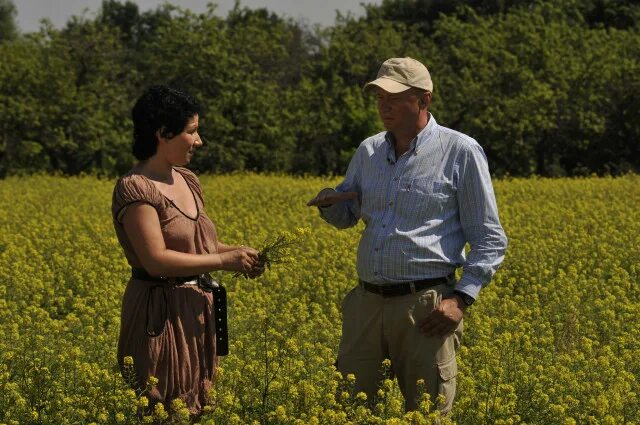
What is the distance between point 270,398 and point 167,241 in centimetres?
115

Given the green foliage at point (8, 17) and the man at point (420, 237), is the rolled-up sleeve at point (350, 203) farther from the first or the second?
the green foliage at point (8, 17)

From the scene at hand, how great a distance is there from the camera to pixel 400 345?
15.4 ft

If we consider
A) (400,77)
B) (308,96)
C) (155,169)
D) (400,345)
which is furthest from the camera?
(308,96)

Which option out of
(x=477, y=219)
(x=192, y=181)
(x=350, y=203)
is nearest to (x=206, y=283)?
(x=192, y=181)

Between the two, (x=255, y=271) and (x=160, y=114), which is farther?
(x=255, y=271)

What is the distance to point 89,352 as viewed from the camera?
6844 millimetres

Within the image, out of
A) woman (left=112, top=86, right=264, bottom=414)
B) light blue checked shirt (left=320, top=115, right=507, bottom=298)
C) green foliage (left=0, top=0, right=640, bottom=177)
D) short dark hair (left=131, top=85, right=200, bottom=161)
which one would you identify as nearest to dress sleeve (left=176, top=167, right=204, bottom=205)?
woman (left=112, top=86, right=264, bottom=414)

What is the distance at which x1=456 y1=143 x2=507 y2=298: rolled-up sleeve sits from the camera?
4578 mm

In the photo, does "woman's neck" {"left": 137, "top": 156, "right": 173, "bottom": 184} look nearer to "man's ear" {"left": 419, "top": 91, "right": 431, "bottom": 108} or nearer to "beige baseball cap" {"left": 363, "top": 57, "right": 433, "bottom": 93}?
"beige baseball cap" {"left": 363, "top": 57, "right": 433, "bottom": 93}

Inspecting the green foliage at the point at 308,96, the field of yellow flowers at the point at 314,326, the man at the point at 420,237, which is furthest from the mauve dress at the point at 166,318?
the green foliage at the point at 308,96

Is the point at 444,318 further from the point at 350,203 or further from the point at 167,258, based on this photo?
the point at 167,258

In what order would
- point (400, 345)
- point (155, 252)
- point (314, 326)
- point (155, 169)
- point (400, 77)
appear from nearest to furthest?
point (155, 252) < point (155, 169) < point (400, 77) < point (400, 345) < point (314, 326)

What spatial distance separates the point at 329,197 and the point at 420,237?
40 cm

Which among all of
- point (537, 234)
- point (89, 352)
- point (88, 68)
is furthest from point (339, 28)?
point (89, 352)
